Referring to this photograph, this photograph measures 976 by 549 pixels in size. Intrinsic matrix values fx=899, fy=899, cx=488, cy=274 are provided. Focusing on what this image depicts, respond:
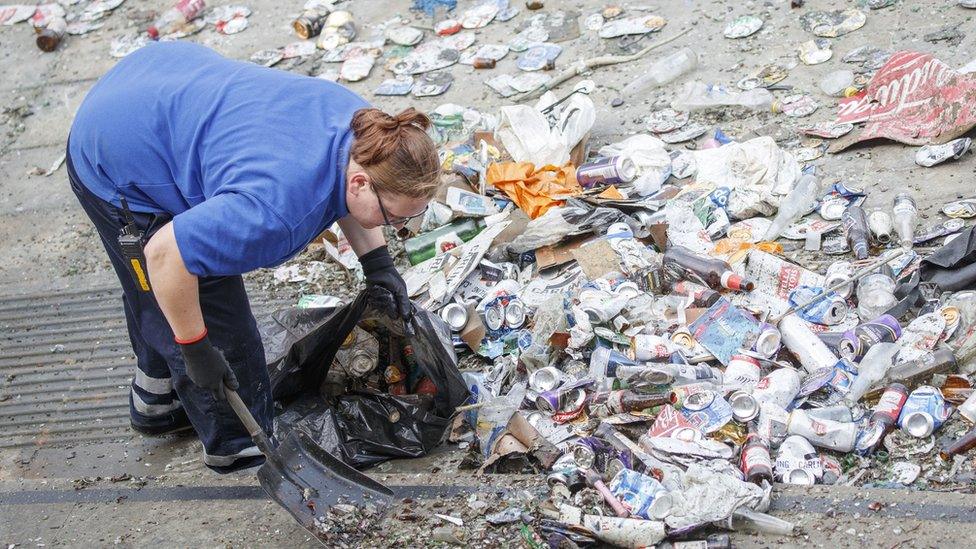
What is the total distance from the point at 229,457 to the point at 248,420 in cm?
36

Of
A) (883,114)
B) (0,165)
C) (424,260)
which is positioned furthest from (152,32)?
(883,114)

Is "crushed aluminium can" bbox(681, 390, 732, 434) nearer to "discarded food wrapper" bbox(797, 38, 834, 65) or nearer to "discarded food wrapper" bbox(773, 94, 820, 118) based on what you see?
"discarded food wrapper" bbox(773, 94, 820, 118)

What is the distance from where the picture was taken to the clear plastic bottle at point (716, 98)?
454cm

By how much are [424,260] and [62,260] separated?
81.6 inches

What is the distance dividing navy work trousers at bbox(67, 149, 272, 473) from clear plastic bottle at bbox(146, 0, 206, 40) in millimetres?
4062

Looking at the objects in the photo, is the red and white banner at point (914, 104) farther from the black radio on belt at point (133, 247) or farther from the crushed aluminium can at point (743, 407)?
the black radio on belt at point (133, 247)

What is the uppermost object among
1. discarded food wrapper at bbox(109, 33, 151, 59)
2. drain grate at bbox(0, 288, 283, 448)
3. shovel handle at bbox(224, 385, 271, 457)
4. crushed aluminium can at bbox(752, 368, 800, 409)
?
shovel handle at bbox(224, 385, 271, 457)

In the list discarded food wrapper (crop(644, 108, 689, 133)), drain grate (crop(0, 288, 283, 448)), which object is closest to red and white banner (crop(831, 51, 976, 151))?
discarded food wrapper (crop(644, 108, 689, 133))

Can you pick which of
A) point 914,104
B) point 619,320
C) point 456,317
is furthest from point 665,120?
point 456,317

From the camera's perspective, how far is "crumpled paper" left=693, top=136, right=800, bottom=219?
384 cm

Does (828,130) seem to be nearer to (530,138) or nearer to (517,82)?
(530,138)

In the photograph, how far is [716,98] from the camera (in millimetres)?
4625

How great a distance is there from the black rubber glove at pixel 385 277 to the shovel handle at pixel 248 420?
0.60 meters

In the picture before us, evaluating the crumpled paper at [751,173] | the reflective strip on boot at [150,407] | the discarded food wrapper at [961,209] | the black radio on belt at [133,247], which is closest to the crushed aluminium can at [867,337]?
the discarded food wrapper at [961,209]
